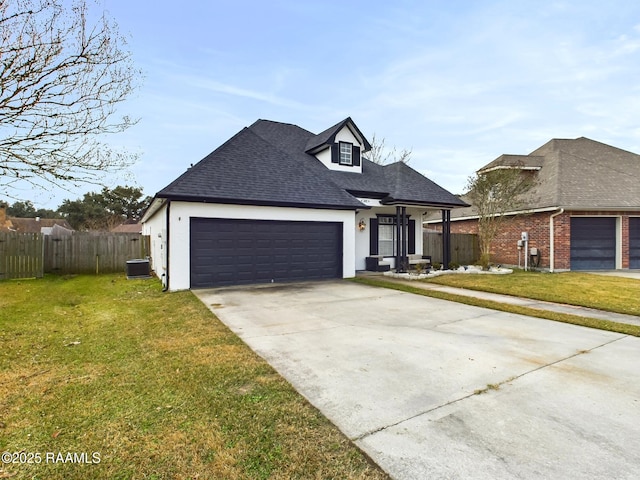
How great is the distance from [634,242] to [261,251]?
56.9 feet

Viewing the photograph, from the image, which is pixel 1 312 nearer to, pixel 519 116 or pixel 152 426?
pixel 152 426

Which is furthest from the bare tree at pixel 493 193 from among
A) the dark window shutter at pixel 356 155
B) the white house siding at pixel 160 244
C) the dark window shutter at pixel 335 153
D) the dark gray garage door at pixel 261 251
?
the white house siding at pixel 160 244

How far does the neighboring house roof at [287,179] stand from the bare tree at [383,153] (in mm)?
13372

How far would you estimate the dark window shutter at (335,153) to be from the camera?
1462cm

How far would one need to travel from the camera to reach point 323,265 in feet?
39.8

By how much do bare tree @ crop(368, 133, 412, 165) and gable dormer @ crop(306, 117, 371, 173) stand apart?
14.6 metres

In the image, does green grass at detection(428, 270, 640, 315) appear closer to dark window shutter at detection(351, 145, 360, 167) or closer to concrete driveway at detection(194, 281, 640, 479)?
concrete driveway at detection(194, 281, 640, 479)

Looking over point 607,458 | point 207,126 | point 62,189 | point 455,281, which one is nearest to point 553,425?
point 607,458

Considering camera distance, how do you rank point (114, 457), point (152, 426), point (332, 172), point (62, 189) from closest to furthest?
point (114, 457) < point (152, 426) < point (62, 189) < point (332, 172)

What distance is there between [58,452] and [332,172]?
13197mm

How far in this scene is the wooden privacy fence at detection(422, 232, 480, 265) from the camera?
1758cm

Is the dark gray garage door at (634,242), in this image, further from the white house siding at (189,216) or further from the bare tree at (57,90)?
the bare tree at (57,90)

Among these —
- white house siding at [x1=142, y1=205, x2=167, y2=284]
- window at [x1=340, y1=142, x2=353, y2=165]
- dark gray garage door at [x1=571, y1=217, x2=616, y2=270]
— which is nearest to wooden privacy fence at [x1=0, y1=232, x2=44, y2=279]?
white house siding at [x1=142, y1=205, x2=167, y2=284]

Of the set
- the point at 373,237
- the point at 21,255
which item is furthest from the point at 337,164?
the point at 21,255
